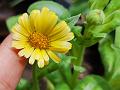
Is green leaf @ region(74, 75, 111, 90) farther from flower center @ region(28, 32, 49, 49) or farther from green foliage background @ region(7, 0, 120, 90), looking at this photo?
flower center @ region(28, 32, 49, 49)

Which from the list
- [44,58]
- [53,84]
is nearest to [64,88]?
[53,84]

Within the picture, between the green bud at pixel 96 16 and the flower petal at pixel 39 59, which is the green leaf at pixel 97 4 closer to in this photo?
the green bud at pixel 96 16

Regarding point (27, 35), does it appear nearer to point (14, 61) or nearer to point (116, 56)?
point (14, 61)

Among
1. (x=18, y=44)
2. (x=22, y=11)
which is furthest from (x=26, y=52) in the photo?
(x=22, y=11)

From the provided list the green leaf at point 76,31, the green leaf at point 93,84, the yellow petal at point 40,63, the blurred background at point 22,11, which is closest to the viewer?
the yellow petal at point 40,63

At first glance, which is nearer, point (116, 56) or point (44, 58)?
point (44, 58)

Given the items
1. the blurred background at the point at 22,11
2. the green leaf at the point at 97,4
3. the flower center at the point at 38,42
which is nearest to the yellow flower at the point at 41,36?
the flower center at the point at 38,42
